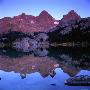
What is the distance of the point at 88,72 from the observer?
7.73 metres

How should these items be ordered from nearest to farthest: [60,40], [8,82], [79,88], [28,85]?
[79,88] < [28,85] < [8,82] < [60,40]

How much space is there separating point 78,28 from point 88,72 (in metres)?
24.0

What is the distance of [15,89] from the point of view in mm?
5906

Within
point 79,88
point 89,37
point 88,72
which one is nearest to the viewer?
point 79,88

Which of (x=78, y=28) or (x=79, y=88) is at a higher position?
(x=78, y=28)

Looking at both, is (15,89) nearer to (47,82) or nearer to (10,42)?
(47,82)

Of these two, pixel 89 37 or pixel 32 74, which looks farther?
pixel 89 37

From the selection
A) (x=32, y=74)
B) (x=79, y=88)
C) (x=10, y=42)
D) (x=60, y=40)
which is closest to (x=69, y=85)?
(x=79, y=88)

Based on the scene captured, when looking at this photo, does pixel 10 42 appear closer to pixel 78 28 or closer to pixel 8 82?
pixel 78 28

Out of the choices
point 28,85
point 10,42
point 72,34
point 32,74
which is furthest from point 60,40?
point 28,85

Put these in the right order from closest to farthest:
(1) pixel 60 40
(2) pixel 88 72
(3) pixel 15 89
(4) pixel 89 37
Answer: (3) pixel 15 89 < (2) pixel 88 72 < (4) pixel 89 37 < (1) pixel 60 40

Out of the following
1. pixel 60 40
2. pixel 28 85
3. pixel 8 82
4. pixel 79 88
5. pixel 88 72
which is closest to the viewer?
pixel 79 88

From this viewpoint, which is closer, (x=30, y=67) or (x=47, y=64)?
(x=30, y=67)

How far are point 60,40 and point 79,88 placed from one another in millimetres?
24498
